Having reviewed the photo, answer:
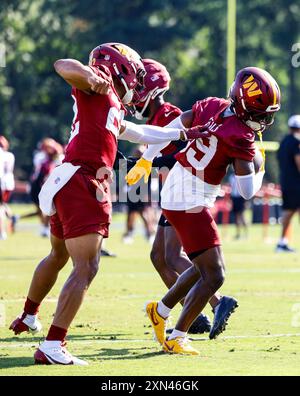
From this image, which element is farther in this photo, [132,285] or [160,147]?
[132,285]

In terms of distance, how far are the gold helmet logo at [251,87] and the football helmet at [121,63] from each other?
0.83 metres

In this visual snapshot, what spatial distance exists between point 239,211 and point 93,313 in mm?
14927

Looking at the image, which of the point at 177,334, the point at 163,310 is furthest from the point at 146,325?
the point at 177,334

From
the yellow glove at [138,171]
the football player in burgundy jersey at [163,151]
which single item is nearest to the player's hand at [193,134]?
the yellow glove at [138,171]

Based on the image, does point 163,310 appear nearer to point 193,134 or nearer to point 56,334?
point 56,334

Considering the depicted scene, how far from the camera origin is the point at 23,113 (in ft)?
184

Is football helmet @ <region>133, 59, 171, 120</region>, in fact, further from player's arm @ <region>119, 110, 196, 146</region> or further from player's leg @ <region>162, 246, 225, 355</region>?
player's leg @ <region>162, 246, 225, 355</region>

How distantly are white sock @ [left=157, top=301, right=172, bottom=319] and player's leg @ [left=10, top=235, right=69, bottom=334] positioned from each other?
0.83m

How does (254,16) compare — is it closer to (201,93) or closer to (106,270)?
(201,93)

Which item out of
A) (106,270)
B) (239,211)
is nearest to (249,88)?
(106,270)

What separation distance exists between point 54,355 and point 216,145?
6.65 ft

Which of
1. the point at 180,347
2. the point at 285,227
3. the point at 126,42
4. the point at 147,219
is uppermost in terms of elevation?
the point at 126,42

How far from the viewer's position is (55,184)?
7430 millimetres

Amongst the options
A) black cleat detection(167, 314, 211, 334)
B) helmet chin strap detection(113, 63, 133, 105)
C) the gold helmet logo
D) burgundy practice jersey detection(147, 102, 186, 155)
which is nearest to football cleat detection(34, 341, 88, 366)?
helmet chin strap detection(113, 63, 133, 105)
